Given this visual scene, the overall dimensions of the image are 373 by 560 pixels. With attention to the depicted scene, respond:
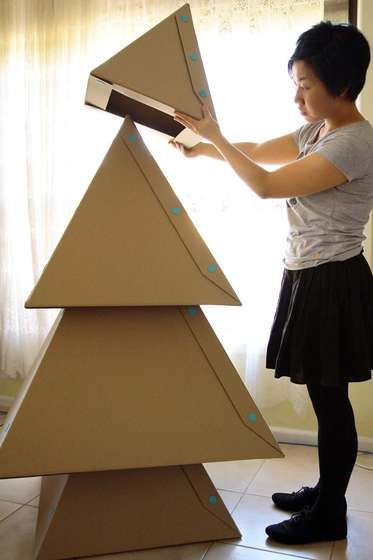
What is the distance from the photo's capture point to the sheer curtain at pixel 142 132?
2049mm

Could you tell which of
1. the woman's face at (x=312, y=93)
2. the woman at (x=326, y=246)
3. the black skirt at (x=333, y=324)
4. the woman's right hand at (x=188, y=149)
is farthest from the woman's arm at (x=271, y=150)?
the black skirt at (x=333, y=324)

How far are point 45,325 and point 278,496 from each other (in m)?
1.27

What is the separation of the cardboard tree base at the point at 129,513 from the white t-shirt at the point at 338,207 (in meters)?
0.65

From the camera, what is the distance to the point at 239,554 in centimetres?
134

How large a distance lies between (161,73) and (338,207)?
1.71 ft

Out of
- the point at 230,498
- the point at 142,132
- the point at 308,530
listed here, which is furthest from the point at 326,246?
the point at 142,132

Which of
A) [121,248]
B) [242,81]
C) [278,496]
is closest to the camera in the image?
[121,248]

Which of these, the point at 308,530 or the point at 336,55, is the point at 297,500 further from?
the point at 336,55

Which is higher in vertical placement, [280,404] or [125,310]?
[125,310]

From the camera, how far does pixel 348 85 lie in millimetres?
Answer: 1244

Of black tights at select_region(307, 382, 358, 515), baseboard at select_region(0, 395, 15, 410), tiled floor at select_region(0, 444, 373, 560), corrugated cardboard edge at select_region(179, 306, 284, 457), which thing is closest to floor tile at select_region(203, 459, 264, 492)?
tiled floor at select_region(0, 444, 373, 560)

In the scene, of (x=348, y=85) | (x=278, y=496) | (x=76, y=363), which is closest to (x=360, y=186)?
(x=348, y=85)

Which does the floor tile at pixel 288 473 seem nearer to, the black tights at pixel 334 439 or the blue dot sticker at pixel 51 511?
the black tights at pixel 334 439

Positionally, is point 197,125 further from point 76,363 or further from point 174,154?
point 174,154
